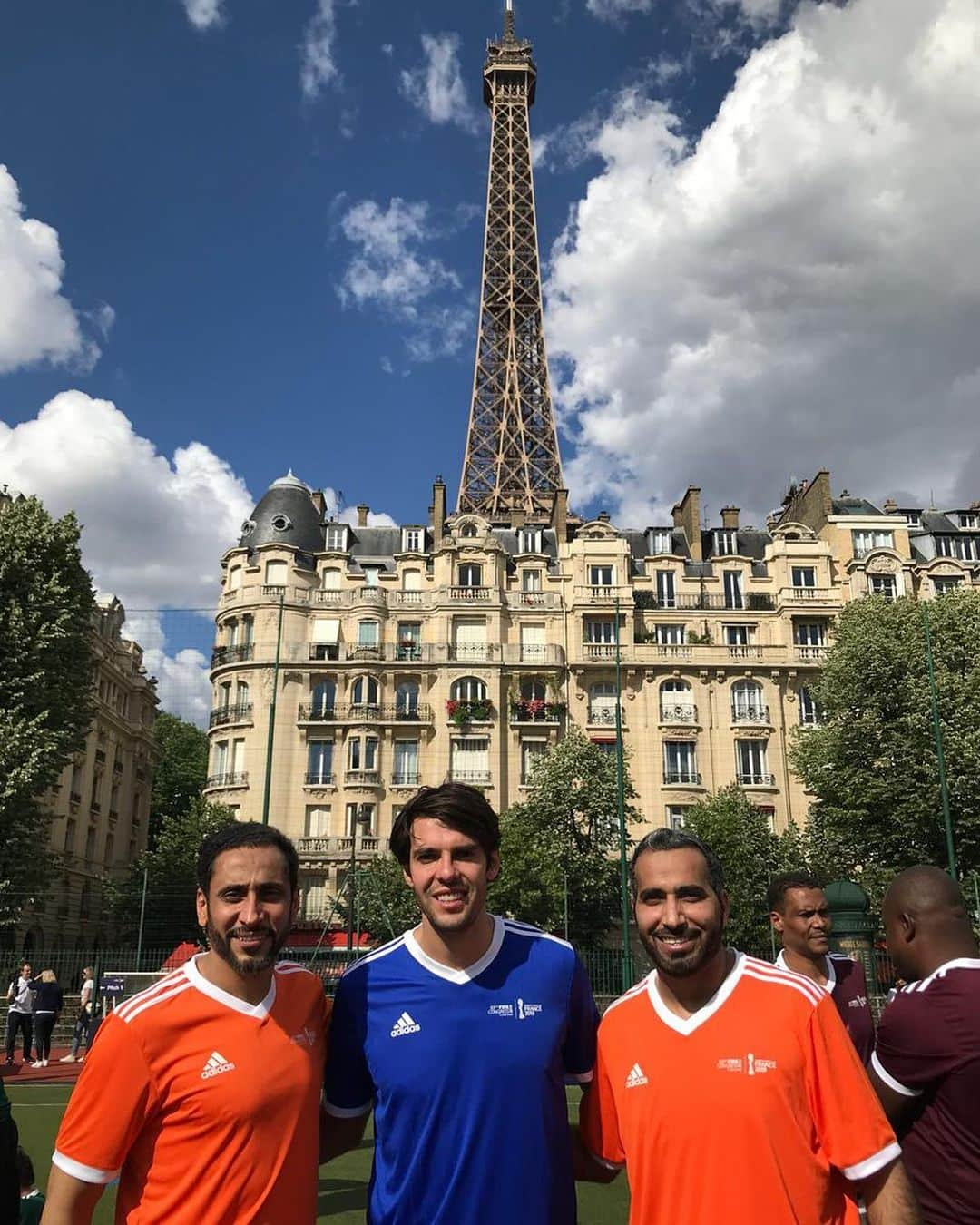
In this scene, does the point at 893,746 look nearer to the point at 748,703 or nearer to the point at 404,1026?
the point at 748,703

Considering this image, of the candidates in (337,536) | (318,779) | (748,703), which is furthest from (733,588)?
(318,779)

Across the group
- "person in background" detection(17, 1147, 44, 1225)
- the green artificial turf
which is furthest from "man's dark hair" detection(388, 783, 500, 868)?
the green artificial turf

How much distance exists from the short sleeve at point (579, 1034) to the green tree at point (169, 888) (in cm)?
2748

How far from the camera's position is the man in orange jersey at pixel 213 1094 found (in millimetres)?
2676

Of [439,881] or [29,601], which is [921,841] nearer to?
[29,601]

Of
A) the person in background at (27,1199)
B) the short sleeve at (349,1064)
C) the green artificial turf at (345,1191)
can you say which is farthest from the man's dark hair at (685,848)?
the green artificial turf at (345,1191)

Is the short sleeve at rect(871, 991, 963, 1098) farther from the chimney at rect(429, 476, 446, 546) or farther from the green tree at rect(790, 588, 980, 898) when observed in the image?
the chimney at rect(429, 476, 446, 546)

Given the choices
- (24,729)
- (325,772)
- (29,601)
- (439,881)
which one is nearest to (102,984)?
(24,729)

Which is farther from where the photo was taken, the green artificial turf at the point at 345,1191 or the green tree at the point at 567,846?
the green tree at the point at 567,846

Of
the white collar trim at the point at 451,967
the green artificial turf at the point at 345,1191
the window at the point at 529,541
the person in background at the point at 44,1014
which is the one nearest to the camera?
the white collar trim at the point at 451,967

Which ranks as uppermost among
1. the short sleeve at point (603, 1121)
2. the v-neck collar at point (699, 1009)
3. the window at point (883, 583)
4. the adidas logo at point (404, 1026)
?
the window at point (883, 583)

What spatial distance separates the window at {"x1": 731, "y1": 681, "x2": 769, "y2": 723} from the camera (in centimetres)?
3731

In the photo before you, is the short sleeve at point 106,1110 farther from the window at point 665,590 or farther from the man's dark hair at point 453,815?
the window at point 665,590

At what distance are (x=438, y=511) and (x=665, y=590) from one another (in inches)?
422
